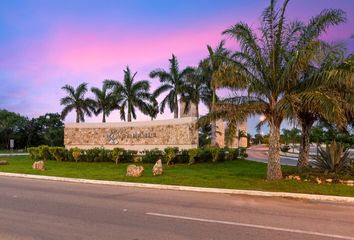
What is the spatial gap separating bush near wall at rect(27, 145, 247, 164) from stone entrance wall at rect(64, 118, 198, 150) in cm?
159

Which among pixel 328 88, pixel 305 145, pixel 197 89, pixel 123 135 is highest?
pixel 197 89

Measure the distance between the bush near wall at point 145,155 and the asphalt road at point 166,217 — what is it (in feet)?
46.3

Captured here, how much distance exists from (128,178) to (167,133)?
13.6m

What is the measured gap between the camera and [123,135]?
34656 mm

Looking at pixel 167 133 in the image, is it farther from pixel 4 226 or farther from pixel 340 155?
pixel 4 226

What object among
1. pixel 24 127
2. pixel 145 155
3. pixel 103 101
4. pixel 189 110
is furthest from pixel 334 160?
pixel 24 127

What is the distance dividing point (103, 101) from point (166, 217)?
4051 cm

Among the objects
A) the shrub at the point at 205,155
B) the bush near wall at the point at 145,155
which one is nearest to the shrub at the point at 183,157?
the bush near wall at the point at 145,155

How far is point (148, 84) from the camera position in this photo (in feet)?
143

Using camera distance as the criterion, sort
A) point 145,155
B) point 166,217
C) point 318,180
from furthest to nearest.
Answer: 1. point 145,155
2. point 318,180
3. point 166,217

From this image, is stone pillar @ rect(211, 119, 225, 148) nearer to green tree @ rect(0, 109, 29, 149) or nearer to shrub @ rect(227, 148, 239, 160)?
shrub @ rect(227, 148, 239, 160)

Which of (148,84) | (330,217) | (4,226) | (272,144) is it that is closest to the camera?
(4,226)

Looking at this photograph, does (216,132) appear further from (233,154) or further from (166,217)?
(166,217)

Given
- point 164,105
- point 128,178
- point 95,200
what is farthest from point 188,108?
point 95,200
